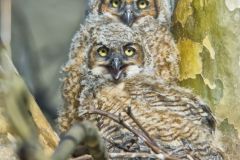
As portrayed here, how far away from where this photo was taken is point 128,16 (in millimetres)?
4484

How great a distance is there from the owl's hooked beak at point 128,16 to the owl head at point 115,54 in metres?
0.96

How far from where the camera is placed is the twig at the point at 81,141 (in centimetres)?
120

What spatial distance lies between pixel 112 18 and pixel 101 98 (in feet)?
4.64

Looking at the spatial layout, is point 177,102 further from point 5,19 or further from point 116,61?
point 5,19

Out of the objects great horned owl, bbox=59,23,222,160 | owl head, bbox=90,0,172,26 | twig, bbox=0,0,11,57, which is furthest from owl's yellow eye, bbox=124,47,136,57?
twig, bbox=0,0,11,57

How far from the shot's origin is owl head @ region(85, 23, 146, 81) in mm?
3350

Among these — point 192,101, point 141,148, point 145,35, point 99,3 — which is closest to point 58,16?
point 99,3

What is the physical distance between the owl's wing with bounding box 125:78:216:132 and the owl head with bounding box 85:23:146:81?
22cm

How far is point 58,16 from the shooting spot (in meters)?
4.92

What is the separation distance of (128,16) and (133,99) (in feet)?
4.93

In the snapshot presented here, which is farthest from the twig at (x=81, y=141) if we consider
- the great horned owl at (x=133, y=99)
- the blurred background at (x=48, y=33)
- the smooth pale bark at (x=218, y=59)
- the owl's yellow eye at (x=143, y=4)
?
the owl's yellow eye at (x=143, y=4)

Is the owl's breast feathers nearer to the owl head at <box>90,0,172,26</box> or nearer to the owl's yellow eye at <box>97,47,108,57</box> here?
the owl's yellow eye at <box>97,47,108,57</box>

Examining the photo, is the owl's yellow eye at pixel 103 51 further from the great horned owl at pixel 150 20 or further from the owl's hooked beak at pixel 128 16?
the owl's hooked beak at pixel 128 16

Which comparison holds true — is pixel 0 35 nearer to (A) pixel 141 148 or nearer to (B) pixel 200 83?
(A) pixel 141 148
